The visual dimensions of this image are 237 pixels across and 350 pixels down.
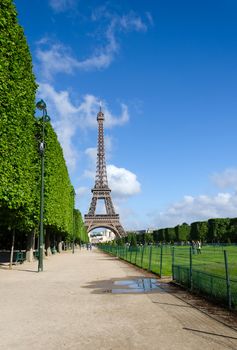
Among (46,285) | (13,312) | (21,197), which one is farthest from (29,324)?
(21,197)

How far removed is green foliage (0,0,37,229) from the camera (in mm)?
21297

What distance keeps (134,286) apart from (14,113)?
1136 centimetres

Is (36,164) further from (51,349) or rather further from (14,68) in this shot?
(51,349)

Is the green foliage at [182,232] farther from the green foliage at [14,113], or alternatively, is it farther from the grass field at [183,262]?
the green foliage at [14,113]

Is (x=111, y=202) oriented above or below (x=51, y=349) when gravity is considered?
above

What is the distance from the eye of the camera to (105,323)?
9.49m

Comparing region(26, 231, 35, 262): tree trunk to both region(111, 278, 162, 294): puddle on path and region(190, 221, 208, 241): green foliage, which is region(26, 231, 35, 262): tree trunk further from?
region(190, 221, 208, 241): green foliage

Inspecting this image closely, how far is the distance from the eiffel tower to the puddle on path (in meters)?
116

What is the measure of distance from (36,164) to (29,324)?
25.2 m

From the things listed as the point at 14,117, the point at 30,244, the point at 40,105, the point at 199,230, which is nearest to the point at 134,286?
the point at 14,117

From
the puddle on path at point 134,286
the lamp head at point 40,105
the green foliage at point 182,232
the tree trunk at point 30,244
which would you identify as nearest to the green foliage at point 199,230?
the green foliage at point 182,232

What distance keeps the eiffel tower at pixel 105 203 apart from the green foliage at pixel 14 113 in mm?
108632

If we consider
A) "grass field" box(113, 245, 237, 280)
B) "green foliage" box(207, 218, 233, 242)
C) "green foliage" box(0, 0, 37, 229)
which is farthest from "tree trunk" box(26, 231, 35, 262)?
"green foliage" box(207, 218, 233, 242)

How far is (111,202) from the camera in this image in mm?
138500
